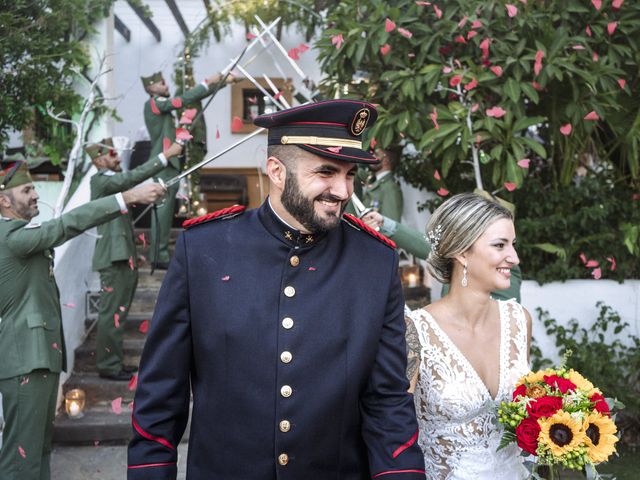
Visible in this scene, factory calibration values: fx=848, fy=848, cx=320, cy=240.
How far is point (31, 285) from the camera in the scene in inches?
176

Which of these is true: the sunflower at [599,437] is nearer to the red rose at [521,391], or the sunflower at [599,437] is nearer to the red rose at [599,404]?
the red rose at [599,404]

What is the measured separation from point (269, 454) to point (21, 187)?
9.41ft

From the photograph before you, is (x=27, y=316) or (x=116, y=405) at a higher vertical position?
(x=27, y=316)

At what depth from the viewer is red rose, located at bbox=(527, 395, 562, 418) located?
2.52 meters

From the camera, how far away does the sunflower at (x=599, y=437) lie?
2471mm

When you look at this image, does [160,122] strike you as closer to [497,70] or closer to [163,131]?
[163,131]

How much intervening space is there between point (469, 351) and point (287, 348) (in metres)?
1.00

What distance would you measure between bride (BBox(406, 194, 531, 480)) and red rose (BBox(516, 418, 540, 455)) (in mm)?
333

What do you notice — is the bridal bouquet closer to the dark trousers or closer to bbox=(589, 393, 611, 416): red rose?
bbox=(589, 393, 611, 416): red rose

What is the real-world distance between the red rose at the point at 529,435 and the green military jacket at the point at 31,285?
2639 mm

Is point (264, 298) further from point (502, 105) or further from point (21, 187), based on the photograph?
point (502, 105)

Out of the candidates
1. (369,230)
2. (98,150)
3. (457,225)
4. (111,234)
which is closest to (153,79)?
(98,150)

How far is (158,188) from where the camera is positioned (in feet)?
14.9

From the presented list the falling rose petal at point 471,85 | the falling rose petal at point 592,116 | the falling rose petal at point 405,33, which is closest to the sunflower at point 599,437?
the falling rose petal at point 471,85
